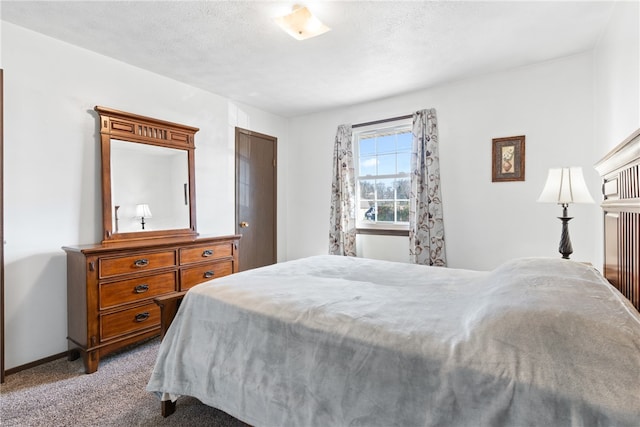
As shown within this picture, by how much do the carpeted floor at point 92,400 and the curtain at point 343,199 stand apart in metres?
2.45

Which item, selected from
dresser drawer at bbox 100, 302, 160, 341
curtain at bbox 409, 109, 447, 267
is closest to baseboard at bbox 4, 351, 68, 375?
dresser drawer at bbox 100, 302, 160, 341

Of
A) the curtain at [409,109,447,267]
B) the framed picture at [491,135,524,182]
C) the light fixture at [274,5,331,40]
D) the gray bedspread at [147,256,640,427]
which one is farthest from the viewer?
the curtain at [409,109,447,267]

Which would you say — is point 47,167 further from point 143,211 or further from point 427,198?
point 427,198

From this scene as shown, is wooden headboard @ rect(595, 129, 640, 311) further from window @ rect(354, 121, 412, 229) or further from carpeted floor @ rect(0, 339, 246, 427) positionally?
window @ rect(354, 121, 412, 229)

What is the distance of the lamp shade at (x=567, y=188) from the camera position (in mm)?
2238

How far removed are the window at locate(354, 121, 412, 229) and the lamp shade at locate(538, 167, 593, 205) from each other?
1.60 m

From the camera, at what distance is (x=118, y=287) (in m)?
2.43

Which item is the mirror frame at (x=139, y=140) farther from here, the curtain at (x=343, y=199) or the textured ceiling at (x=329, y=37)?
the curtain at (x=343, y=199)

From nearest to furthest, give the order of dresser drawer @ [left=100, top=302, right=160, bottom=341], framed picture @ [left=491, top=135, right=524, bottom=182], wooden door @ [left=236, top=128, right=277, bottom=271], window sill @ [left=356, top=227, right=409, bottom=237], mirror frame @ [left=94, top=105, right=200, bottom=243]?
dresser drawer @ [left=100, top=302, right=160, bottom=341], mirror frame @ [left=94, top=105, right=200, bottom=243], framed picture @ [left=491, top=135, right=524, bottom=182], window sill @ [left=356, top=227, right=409, bottom=237], wooden door @ [left=236, top=128, right=277, bottom=271]

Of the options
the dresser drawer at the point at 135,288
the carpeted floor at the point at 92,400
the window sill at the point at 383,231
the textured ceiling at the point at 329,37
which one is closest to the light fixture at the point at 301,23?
the textured ceiling at the point at 329,37

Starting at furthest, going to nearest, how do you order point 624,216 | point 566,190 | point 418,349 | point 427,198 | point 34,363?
point 427,198 < point 34,363 < point 566,190 < point 624,216 < point 418,349

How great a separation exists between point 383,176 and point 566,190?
2049 millimetres

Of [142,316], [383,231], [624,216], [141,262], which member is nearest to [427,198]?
[383,231]

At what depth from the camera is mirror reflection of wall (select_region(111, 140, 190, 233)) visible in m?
2.84
